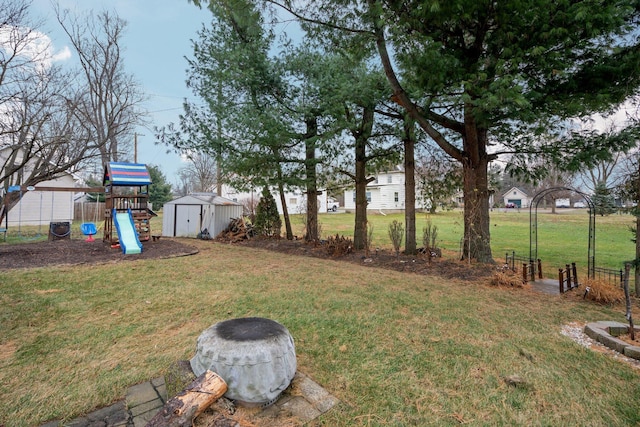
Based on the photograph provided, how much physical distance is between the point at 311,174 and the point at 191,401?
28.0ft

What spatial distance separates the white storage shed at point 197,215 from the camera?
13.9m

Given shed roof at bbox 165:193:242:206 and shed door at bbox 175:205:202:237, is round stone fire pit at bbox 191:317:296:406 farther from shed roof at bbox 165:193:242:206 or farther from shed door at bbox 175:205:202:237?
shed door at bbox 175:205:202:237

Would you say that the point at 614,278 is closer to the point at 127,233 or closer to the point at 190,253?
the point at 190,253

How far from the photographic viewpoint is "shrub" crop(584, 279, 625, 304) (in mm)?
4703

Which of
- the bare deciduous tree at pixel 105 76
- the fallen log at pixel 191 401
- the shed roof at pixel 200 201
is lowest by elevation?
the fallen log at pixel 191 401

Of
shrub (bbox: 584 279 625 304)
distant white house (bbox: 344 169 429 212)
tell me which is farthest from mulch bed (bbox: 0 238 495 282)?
distant white house (bbox: 344 169 429 212)

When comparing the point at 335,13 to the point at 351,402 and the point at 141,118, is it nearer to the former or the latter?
the point at 351,402

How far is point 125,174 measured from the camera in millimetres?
10734

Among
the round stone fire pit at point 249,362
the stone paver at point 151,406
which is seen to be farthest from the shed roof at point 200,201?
the round stone fire pit at point 249,362

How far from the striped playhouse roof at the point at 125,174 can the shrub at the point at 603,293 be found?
1234 cm

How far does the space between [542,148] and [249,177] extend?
27.5 ft

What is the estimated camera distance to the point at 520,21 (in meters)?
5.18

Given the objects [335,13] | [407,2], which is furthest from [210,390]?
[335,13]

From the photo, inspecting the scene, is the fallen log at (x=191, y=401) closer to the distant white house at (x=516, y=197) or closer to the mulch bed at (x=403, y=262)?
the mulch bed at (x=403, y=262)
